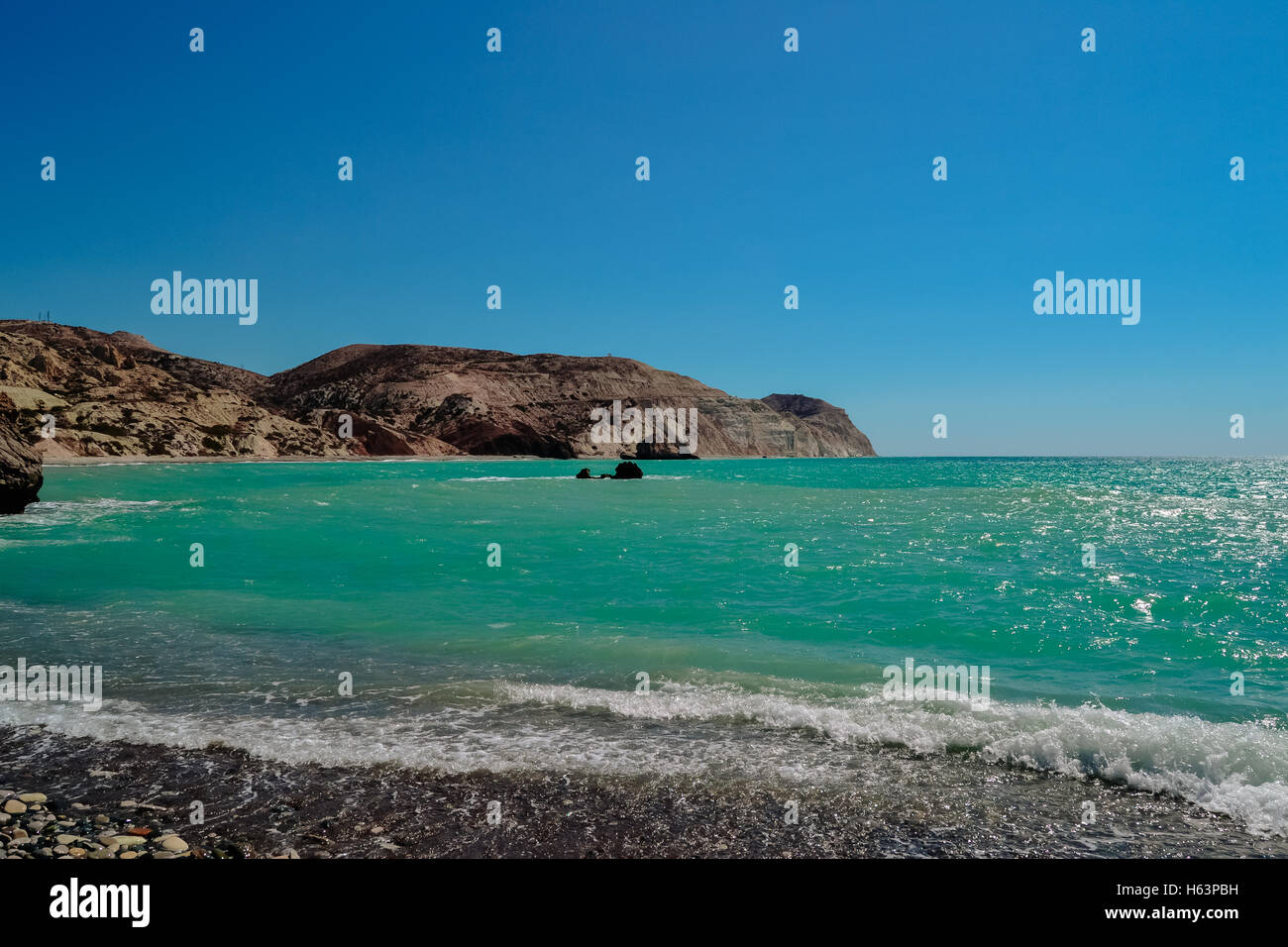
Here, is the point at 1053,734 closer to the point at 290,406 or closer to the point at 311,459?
the point at 311,459

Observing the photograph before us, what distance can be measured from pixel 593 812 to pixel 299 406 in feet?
639

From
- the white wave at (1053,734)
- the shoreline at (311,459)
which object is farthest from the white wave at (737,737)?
the shoreline at (311,459)

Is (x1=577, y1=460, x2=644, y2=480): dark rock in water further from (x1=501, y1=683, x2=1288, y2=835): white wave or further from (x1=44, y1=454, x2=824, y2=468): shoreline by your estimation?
(x1=501, y1=683, x2=1288, y2=835): white wave

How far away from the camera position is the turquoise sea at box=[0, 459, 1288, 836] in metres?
6.71

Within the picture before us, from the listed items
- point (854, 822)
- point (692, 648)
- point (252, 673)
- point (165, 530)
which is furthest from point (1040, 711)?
point (165, 530)

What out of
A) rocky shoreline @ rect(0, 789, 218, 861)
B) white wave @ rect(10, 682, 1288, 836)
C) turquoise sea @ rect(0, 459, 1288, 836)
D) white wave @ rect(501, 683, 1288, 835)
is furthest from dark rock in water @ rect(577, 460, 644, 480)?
rocky shoreline @ rect(0, 789, 218, 861)

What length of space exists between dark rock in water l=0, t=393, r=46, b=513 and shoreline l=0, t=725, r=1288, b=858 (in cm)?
2972

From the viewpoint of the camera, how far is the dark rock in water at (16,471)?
27.9 metres

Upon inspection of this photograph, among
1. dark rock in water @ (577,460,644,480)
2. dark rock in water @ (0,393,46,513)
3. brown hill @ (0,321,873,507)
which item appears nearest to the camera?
dark rock in water @ (0,393,46,513)

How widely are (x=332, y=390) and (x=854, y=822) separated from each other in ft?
656

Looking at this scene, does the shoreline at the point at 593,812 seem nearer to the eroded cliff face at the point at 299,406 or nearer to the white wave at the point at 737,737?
the white wave at the point at 737,737

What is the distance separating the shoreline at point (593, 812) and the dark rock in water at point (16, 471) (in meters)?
29.7

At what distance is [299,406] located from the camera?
582 feet
